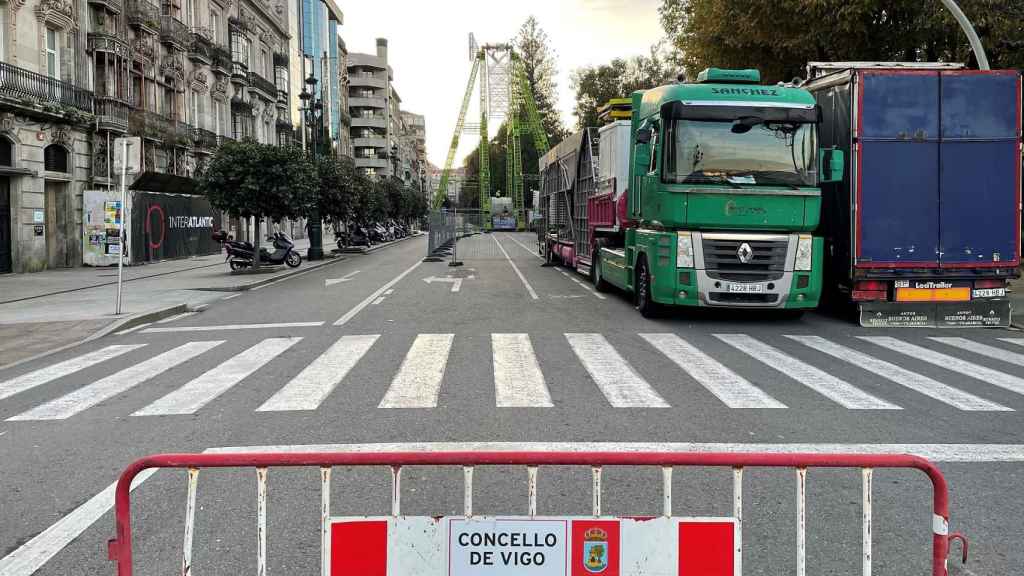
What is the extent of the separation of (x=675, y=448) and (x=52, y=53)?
28.6 metres

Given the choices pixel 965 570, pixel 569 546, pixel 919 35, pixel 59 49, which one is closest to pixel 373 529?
pixel 569 546

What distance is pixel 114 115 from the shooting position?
103 feet

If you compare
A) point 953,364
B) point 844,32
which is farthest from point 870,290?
point 844,32

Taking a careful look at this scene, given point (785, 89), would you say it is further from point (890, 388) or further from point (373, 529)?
point (373, 529)

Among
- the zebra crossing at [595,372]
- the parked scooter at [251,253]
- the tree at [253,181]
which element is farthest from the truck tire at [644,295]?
the parked scooter at [251,253]

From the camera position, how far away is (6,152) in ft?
84.2

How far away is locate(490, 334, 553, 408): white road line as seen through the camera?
300 inches

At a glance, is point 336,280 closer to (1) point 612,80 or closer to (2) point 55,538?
(2) point 55,538

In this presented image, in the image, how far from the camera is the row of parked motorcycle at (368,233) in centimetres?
4147

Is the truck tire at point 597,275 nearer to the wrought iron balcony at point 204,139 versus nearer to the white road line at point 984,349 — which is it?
the white road line at point 984,349

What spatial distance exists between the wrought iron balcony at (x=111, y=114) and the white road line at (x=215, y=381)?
22.7 m

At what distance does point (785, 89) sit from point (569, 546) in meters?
11.1

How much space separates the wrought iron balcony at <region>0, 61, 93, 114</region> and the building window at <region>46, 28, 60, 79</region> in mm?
502

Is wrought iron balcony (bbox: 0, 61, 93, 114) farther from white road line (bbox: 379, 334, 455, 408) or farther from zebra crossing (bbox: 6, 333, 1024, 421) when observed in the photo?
white road line (bbox: 379, 334, 455, 408)
